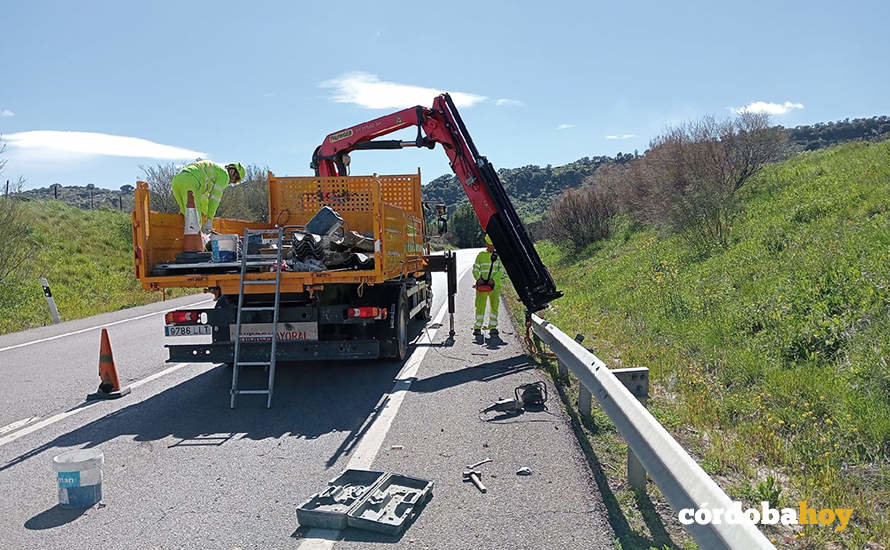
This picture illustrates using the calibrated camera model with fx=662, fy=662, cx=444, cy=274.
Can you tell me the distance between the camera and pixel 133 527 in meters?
3.93

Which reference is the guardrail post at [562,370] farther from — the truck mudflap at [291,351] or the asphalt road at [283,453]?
the truck mudflap at [291,351]

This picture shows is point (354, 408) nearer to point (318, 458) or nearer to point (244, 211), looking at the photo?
point (318, 458)

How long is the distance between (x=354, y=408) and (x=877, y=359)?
483cm

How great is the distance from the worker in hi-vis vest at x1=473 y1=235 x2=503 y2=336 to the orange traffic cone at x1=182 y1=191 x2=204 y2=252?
14.7 ft

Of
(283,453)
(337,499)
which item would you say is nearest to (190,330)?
(283,453)

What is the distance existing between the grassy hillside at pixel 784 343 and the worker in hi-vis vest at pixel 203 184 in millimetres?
5701

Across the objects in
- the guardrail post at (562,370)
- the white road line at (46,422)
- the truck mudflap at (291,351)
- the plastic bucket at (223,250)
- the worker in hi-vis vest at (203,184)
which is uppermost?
the worker in hi-vis vest at (203,184)

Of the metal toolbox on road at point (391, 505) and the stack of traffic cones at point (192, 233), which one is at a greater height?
the stack of traffic cones at point (192, 233)

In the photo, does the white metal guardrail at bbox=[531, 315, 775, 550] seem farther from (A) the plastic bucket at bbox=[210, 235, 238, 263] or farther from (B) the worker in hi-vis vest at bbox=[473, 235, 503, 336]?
(B) the worker in hi-vis vest at bbox=[473, 235, 503, 336]

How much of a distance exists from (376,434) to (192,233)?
13.4 feet

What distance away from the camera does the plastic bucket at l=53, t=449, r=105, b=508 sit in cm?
421

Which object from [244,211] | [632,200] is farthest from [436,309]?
[244,211]

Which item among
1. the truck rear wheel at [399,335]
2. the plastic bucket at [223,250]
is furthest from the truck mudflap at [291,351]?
the plastic bucket at [223,250]

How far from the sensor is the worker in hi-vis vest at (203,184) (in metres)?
8.45
